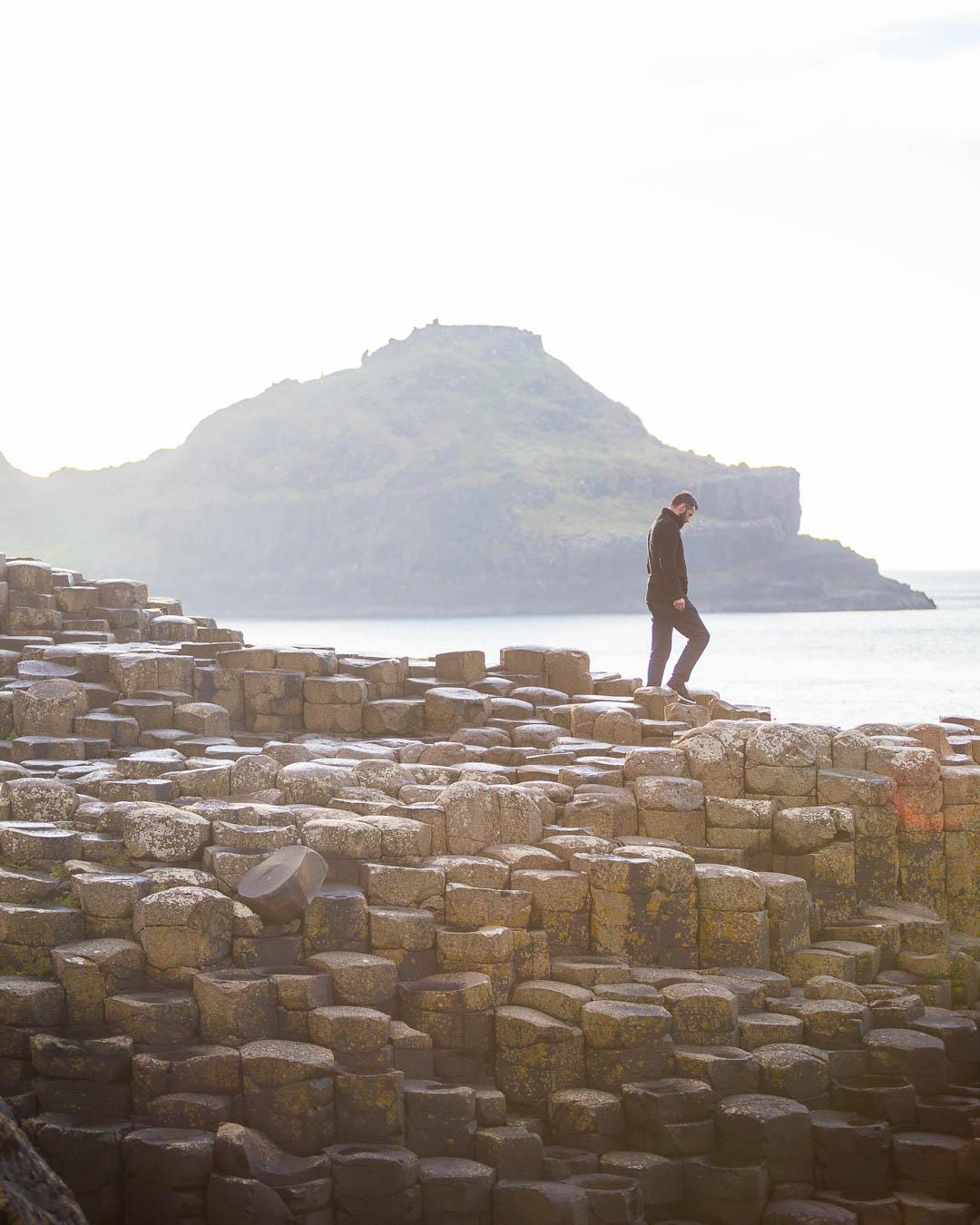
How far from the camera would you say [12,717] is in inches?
730

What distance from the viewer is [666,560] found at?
20656 mm

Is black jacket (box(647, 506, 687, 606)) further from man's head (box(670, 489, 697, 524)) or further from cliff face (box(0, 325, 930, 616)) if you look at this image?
cliff face (box(0, 325, 930, 616))

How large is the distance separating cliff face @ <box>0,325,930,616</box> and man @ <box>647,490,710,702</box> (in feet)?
398

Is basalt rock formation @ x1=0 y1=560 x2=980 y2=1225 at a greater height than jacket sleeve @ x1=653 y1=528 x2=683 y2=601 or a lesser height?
lesser

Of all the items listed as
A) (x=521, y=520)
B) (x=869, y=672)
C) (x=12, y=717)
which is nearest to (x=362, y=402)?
(x=521, y=520)

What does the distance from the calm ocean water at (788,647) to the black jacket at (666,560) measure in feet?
123

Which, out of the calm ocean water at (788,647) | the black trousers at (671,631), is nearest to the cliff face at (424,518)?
the calm ocean water at (788,647)

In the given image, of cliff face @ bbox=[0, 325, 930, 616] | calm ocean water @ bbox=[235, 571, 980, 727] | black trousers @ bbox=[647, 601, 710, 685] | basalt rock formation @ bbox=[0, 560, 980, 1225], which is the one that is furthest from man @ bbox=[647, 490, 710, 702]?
cliff face @ bbox=[0, 325, 930, 616]

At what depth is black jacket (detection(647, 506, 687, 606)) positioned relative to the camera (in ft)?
67.2

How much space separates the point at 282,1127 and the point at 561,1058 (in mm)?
2546

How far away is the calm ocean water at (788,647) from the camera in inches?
3121

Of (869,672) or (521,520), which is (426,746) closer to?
(869,672)

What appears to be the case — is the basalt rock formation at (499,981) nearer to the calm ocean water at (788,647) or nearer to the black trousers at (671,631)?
the black trousers at (671,631)

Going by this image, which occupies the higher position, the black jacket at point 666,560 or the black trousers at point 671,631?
the black jacket at point 666,560
